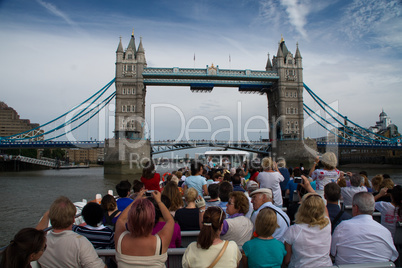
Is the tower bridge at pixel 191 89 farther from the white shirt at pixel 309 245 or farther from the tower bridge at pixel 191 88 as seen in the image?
the white shirt at pixel 309 245

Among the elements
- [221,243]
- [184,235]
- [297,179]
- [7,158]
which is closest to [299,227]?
[221,243]

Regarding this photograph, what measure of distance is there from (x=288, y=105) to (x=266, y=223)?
1715 inches

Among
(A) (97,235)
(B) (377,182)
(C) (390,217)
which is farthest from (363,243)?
(B) (377,182)

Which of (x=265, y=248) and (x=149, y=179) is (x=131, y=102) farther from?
(x=265, y=248)

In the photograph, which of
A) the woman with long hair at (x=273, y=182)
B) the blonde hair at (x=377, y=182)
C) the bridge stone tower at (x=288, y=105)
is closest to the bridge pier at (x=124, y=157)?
the bridge stone tower at (x=288, y=105)

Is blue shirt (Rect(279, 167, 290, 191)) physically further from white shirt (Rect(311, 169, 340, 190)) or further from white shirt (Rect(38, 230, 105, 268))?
white shirt (Rect(38, 230, 105, 268))

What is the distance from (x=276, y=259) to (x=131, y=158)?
3560 centimetres

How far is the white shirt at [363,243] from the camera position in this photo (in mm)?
2754

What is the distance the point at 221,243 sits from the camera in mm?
2475

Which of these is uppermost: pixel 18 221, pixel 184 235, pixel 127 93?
pixel 127 93

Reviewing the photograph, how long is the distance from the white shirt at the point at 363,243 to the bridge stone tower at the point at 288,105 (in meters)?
40.7

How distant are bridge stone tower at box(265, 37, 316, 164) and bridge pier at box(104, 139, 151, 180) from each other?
18.9 metres

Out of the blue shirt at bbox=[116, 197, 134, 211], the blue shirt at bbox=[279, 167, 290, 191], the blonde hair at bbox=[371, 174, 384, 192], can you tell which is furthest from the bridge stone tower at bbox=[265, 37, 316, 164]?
the blue shirt at bbox=[116, 197, 134, 211]

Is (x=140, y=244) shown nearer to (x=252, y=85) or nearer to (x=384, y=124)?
(x=252, y=85)
